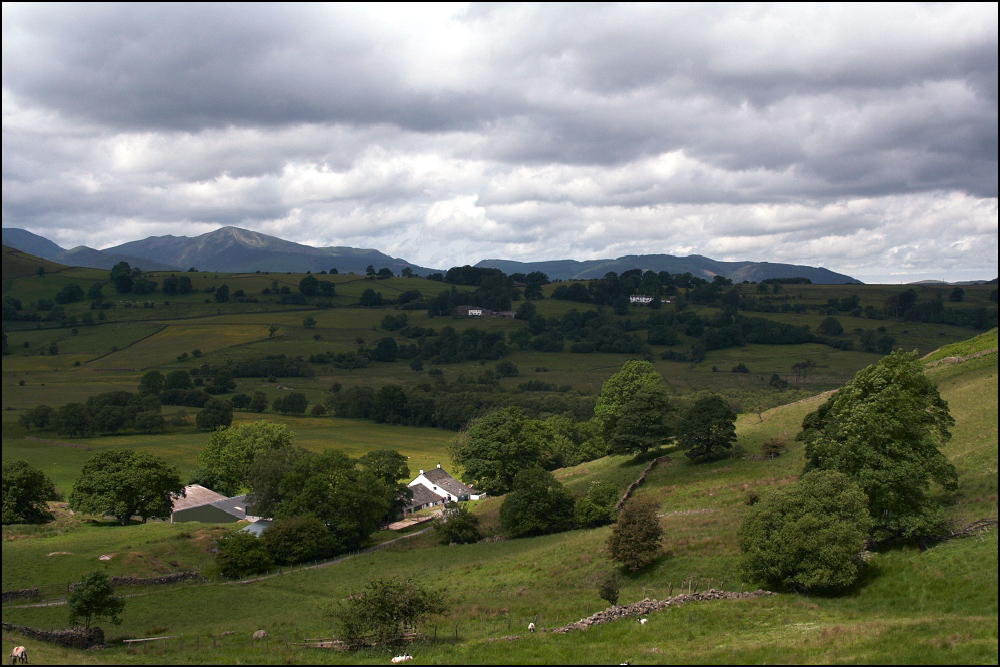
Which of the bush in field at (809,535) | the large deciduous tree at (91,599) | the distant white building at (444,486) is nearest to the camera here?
the bush in field at (809,535)

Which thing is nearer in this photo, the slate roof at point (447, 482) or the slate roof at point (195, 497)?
the slate roof at point (195, 497)

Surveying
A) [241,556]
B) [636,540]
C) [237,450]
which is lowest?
[241,556]

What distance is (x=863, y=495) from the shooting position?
3081cm

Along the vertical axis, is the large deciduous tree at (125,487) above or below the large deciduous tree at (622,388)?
below

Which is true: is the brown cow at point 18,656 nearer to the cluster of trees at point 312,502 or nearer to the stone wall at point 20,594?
the stone wall at point 20,594

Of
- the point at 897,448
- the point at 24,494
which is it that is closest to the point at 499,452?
the point at 24,494

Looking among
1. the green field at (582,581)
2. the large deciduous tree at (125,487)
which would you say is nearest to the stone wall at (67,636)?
the green field at (582,581)

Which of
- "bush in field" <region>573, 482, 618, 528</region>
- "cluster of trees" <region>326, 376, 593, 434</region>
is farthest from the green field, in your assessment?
"cluster of trees" <region>326, 376, 593, 434</region>

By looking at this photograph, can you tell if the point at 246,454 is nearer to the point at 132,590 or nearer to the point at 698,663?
the point at 132,590

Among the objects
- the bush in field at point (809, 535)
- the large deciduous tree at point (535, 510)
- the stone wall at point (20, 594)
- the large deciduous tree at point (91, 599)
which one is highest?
the bush in field at point (809, 535)

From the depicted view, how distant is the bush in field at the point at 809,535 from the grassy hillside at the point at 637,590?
3.89 ft

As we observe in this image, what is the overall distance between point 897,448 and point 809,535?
273 inches

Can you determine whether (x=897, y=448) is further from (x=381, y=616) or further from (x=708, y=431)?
(x=708, y=431)

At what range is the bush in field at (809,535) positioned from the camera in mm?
29031
